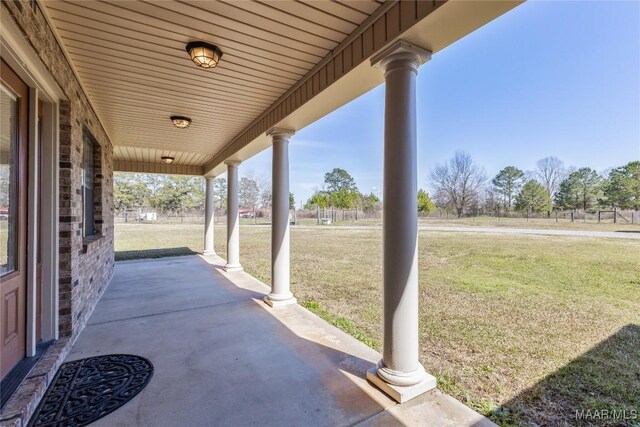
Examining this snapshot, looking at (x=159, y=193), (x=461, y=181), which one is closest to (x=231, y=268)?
(x=159, y=193)

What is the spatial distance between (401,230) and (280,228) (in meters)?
2.35

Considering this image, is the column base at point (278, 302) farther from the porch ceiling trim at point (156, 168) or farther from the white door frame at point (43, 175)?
the porch ceiling trim at point (156, 168)

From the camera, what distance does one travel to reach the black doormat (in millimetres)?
1893

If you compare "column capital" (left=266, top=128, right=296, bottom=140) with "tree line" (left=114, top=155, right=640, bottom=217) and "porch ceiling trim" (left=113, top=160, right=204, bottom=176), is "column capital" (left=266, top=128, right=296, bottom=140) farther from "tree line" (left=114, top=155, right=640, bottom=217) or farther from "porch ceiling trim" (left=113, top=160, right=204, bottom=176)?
"tree line" (left=114, top=155, right=640, bottom=217)

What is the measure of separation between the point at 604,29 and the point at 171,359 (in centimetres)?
836

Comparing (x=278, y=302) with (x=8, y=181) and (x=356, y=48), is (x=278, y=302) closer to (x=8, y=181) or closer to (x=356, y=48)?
(x=8, y=181)

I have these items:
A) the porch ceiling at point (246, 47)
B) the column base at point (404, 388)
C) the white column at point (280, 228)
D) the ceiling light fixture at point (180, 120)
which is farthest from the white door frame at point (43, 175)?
the column base at point (404, 388)

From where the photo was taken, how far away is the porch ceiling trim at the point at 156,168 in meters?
8.27

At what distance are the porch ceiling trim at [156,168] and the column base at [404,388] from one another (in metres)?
7.99

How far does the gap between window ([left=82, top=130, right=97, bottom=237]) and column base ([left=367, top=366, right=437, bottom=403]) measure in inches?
175

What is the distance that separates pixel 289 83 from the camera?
3.15 m

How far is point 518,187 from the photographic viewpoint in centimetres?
3475

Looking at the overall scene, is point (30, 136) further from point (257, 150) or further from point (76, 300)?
point (257, 150)

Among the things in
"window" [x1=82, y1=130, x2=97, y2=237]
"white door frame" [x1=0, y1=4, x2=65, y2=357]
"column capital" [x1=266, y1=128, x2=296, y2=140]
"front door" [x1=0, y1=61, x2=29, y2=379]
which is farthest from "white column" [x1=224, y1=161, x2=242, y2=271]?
"front door" [x1=0, y1=61, x2=29, y2=379]
